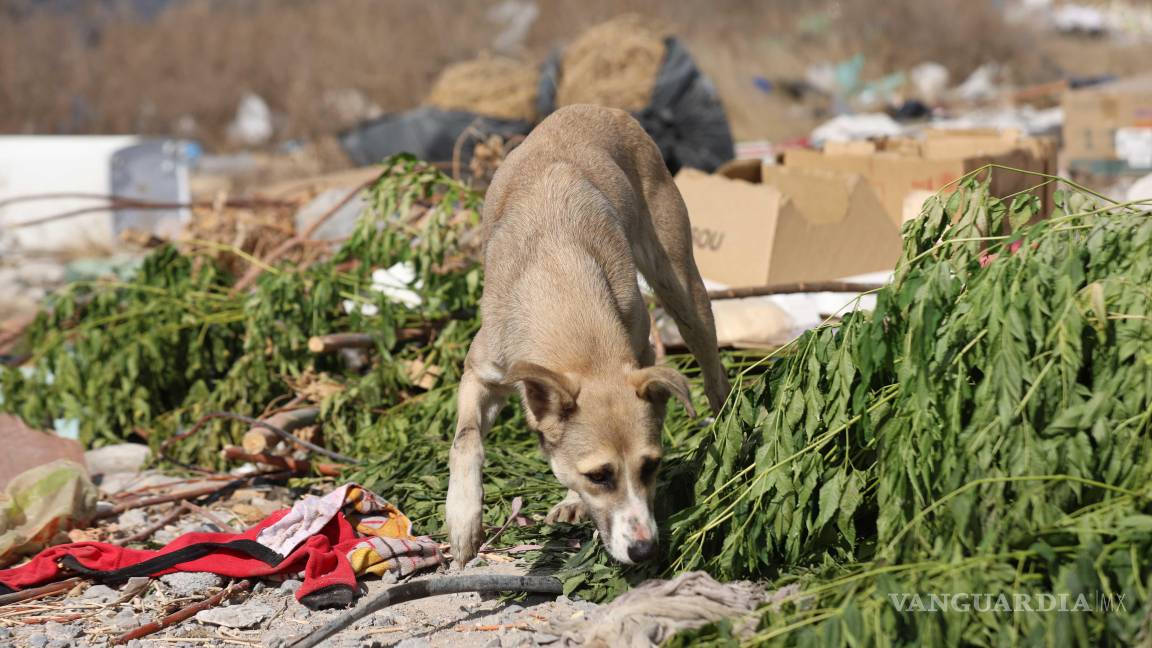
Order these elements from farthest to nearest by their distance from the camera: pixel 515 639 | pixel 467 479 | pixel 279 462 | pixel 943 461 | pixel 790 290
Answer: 1. pixel 790 290
2. pixel 279 462
3. pixel 467 479
4. pixel 515 639
5. pixel 943 461

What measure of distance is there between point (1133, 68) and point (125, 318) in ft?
58.9

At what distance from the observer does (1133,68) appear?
1936cm

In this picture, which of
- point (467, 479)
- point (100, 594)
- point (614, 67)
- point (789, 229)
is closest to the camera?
point (467, 479)

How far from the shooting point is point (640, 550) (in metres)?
3.99

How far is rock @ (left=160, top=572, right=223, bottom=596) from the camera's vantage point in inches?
179

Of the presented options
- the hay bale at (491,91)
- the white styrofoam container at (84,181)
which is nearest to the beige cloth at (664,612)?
the hay bale at (491,91)

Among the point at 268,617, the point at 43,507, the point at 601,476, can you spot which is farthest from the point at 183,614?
A: the point at 601,476

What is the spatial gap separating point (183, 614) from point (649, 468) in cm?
189

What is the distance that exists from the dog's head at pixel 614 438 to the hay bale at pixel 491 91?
8626 mm

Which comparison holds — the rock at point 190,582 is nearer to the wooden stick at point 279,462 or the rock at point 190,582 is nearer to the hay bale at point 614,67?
the wooden stick at point 279,462

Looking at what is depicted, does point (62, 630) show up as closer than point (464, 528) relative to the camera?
No

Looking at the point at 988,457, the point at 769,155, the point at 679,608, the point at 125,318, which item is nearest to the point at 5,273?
the point at 125,318

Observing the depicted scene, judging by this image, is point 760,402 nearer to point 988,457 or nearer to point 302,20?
point 988,457

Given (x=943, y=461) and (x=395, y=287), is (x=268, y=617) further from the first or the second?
(x=395, y=287)
